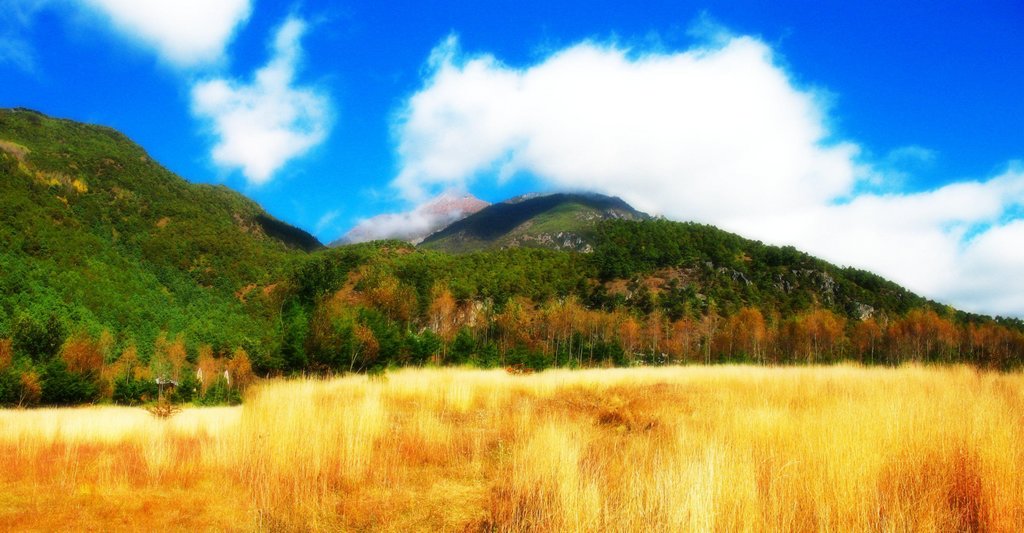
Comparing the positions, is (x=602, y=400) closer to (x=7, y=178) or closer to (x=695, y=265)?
(x=695, y=265)

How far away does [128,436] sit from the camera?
27.8 ft

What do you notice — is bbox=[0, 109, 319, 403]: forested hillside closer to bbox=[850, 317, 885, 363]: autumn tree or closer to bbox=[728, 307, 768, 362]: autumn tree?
bbox=[728, 307, 768, 362]: autumn tree

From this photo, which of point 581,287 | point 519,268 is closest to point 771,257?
point 581,287

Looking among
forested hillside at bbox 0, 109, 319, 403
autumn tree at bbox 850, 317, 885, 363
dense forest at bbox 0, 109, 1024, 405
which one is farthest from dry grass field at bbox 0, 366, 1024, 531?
autumn tree at bbox 850, 317, 885, 363

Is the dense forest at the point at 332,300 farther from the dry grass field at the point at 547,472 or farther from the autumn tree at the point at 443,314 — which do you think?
the dry grass field at the point at 547,472

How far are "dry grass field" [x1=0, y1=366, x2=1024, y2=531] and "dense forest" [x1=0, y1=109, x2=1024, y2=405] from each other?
14430 millimetres

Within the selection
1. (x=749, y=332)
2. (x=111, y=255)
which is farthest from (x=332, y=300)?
(x=111, y=255)

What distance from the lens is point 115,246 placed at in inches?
3460

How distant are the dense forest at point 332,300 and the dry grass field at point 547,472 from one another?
1443cm

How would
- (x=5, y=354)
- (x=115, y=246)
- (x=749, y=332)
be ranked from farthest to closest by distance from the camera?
(x=115, y=246) < (x=749, y=332) < (x=5, y=354)

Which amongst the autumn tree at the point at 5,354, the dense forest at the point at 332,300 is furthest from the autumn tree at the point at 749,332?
the autumn tree at the point at 5,354

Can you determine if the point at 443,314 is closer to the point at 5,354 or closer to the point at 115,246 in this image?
the point at 5,354

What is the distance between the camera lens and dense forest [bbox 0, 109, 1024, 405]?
134 ft

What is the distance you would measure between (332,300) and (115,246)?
80.7m
